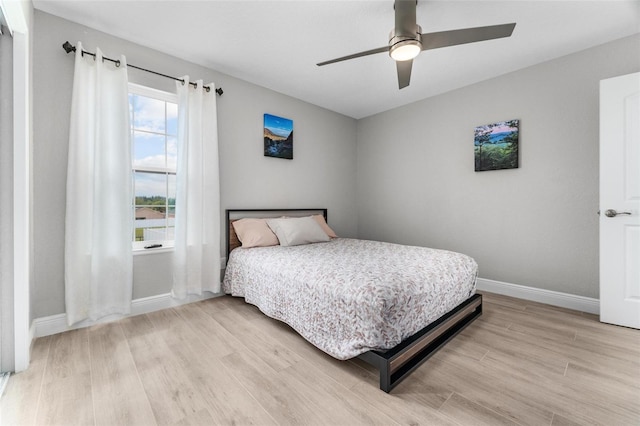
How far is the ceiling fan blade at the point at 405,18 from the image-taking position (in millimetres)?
1857

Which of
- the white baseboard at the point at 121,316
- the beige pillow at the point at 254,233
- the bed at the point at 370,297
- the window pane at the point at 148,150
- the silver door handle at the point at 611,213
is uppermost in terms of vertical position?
the window pane at the point at 148,150

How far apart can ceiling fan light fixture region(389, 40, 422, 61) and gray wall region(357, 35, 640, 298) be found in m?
2.02

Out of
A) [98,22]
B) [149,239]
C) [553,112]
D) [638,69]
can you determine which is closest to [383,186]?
[553,112]

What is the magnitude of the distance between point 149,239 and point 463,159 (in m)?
3.93

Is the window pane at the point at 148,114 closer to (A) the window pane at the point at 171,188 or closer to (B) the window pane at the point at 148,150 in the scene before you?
(B) the window pane at the point at 148,150

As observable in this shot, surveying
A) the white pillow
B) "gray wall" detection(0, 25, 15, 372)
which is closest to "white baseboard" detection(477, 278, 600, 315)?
the white pillow

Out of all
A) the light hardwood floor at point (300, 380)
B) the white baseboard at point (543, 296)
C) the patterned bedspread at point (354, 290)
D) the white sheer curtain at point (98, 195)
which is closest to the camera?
the light hardwood floor at point (300, 380)

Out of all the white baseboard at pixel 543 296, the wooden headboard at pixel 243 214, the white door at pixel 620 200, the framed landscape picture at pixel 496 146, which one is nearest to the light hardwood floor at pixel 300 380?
the white door at pixel 620 200

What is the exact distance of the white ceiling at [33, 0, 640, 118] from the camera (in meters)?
2.15

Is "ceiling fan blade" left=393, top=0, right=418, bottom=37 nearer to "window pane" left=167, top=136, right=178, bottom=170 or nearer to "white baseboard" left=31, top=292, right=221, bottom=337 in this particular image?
→ "window pane" left=167, top=136, right=178, bottom=170

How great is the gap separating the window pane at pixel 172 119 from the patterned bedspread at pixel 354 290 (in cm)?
156

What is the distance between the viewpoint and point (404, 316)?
171 centimetres

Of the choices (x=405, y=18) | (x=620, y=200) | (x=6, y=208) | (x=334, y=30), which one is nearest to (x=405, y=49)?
(x=405, y=18)

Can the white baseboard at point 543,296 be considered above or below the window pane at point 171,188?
below
